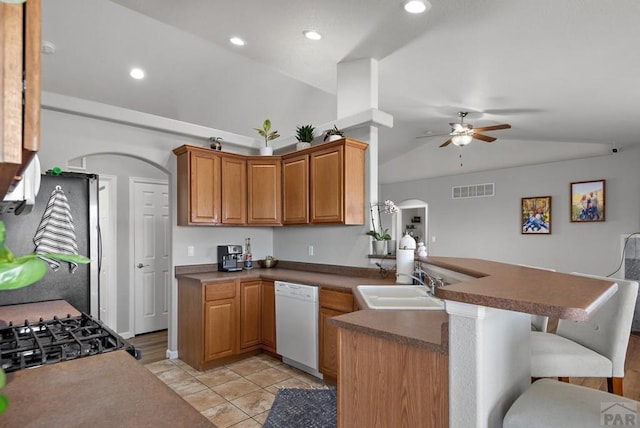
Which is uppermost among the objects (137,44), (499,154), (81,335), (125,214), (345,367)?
(137,44)

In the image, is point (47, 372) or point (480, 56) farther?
point (480, 56)

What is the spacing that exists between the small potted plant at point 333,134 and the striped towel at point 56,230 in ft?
7.39

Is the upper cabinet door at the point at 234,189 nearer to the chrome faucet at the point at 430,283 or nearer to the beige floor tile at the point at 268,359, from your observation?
the beige floor tile at the point at 268,359

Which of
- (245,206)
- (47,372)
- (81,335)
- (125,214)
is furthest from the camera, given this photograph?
(125,214)

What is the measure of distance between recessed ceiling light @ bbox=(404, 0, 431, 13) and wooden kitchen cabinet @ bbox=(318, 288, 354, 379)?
2.15 meters

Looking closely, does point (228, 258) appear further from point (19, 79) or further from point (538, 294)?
point (19, 79)

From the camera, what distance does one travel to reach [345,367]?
5.88ft

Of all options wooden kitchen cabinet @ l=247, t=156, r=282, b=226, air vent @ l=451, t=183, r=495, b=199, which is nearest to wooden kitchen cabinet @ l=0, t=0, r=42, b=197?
wooden kitchen cabinet @ l=247, t=156, r=282, b=226

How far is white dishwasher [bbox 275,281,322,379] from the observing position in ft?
10.9

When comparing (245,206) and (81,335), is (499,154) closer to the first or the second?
(245,206)

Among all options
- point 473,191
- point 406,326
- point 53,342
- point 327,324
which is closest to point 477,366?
point 406,326

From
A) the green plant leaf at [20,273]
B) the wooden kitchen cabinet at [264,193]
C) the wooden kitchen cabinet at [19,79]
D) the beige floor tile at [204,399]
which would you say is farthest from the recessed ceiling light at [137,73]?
the green plant leaf at [20,273]

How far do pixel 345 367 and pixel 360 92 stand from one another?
2616mm

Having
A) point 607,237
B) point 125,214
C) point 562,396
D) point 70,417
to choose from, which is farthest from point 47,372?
point 607,237
